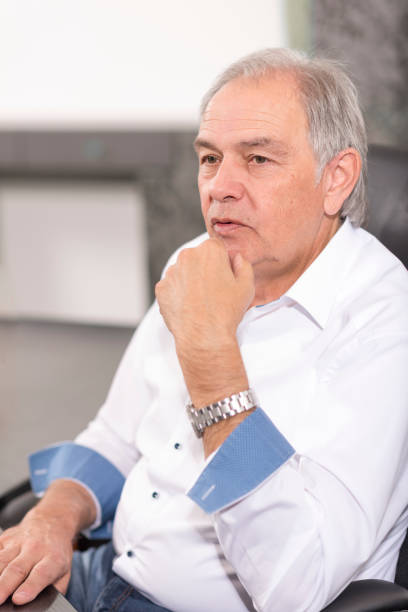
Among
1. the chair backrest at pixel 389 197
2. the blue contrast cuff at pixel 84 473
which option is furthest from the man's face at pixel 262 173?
the blue contrast cuff at pixel 84 473

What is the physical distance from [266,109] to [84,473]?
0.74 metres

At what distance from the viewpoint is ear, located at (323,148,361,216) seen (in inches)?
44.2

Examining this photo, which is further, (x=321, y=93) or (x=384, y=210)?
(x=384, y=210)

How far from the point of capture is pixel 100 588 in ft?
4.02

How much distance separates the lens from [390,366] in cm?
94

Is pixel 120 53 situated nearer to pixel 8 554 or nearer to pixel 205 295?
pixel 205 295

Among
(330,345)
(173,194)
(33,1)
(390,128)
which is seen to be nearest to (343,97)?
(330,345)

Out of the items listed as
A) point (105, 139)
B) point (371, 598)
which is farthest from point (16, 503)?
point (105, 139)

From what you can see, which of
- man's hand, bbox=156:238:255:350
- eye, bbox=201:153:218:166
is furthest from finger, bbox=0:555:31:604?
eye, bbox=201:153:218:166

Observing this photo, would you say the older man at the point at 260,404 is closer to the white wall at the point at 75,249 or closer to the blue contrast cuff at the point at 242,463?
the blue contrast cuff at the point at 242,463

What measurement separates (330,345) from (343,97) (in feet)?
1.35

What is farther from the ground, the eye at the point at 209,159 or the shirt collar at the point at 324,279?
the eye at the point at 209,159

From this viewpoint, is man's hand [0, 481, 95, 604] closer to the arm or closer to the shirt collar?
the arm

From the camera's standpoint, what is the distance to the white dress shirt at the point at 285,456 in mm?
858
